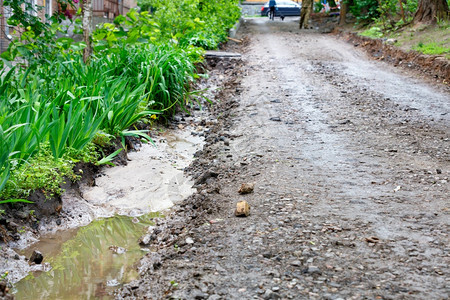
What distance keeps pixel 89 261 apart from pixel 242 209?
1.02 meters

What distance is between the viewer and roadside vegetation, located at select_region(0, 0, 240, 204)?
3.64 metres

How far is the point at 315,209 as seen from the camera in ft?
11.4

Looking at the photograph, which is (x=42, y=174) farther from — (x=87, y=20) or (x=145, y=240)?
(x=87, y=20)

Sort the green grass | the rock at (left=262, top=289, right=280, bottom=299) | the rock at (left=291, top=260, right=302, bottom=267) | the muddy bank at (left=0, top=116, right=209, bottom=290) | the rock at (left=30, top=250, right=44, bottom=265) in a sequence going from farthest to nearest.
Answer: the green grass < the muddy bank at (left=0, top=116, right=209, bottom=290) < the rock at (left=30, top=250, right=44, bottom=265) < the rock at (left=291, top=260, right=302, bottom=267) < the rock at (left=262, top=289, right=280, bottom=299)

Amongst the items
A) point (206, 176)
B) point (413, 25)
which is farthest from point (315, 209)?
point (413, 25)

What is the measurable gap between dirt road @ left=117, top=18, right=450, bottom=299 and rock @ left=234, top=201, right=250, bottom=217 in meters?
0.05

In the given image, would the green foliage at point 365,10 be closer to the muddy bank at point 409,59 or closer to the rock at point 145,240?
the muddy bank at point 409,59

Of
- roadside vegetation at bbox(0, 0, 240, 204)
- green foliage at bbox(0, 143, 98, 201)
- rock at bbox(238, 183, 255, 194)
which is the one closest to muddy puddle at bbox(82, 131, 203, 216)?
roadside vegetation at bbox(0, 0, 240, 204)

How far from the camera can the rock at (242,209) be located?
11.3 feet

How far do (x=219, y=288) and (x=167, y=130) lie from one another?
15.0 feet

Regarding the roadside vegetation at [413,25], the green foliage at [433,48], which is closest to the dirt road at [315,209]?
the green foliage at [433,48]

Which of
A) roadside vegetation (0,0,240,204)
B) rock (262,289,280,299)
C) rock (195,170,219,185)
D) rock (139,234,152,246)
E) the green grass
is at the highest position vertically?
the green grass

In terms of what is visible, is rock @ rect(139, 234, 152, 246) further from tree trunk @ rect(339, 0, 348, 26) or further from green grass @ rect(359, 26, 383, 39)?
tree trunk @ rect(339, 0, 348, 26)

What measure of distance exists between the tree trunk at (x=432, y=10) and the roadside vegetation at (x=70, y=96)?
7419 millimetres
